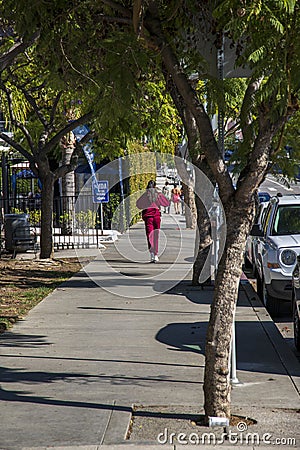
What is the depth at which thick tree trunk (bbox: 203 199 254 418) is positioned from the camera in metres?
6.89

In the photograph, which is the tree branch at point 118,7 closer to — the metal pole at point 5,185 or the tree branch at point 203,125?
the tree branch at point 203,125

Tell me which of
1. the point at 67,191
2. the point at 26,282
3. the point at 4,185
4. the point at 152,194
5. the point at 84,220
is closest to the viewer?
the point at 26,282

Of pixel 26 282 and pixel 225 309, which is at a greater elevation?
pixel 225 309

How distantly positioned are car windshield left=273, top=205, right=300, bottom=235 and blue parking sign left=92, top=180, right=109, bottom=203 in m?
13.0

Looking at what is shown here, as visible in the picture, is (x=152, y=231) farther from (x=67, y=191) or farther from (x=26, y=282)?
(x=67, y=191)

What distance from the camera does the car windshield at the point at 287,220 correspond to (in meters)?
14.8

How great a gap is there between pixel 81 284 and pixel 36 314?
3.95 m

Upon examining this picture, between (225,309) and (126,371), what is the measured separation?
2359 mm

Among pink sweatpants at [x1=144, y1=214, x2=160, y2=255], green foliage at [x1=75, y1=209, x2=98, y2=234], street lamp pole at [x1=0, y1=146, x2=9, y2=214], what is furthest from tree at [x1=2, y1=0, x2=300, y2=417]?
green foliage at [x1=75, y1=209, x2=98, y2=234]

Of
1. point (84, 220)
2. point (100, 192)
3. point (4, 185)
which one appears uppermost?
point (4, 185)

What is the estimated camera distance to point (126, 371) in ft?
29.2

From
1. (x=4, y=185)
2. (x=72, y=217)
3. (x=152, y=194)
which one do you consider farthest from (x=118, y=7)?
(x=72, y=217)

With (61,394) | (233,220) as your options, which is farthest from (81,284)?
(233,220)

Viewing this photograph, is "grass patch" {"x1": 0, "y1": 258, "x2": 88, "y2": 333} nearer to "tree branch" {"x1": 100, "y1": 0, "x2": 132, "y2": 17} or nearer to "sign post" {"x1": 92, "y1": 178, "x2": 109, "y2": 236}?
"tree branch" {"x1": 100, "y1": 0, "x2": 132, "y2": 17}
